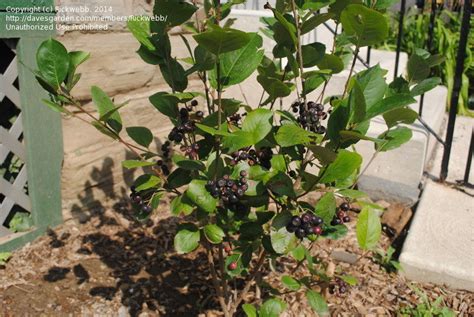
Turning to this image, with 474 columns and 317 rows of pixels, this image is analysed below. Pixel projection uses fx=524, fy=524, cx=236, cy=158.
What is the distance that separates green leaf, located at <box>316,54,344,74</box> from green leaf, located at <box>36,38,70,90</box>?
29.3 inches

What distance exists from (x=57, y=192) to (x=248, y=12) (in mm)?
1763

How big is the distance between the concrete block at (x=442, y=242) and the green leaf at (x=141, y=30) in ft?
5.56

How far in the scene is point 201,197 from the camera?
4.71ft

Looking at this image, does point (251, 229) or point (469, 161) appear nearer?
point (251, 229)

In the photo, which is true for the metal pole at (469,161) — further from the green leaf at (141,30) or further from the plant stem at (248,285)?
the green leaf at (141,30)

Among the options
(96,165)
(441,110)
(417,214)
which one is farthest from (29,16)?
(441,110)

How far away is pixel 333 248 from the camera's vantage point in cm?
280

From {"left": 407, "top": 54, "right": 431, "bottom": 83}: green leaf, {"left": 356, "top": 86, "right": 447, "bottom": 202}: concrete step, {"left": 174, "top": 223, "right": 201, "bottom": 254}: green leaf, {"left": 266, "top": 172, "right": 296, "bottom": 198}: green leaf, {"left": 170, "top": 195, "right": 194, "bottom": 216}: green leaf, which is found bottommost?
{"left": 356, "top": 86, "right": 447, "bottom": 202}: concrete step

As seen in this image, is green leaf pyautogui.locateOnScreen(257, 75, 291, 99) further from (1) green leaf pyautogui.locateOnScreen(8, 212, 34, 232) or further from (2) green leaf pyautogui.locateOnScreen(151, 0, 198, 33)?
(1) green leaf pyautogui.locateOnScreen(8, 212, 34, 232)

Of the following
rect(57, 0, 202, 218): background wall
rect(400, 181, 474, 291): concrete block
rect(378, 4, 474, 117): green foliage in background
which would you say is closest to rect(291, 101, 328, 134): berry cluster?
rect(400, 181, 474, 291): concrete block

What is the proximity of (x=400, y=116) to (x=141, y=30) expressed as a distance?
79 centimetres

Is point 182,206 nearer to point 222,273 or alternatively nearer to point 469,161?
point 222,273

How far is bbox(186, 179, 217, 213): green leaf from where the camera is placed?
1430mm

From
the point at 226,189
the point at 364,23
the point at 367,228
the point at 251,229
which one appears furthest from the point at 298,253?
the point at 364,23
